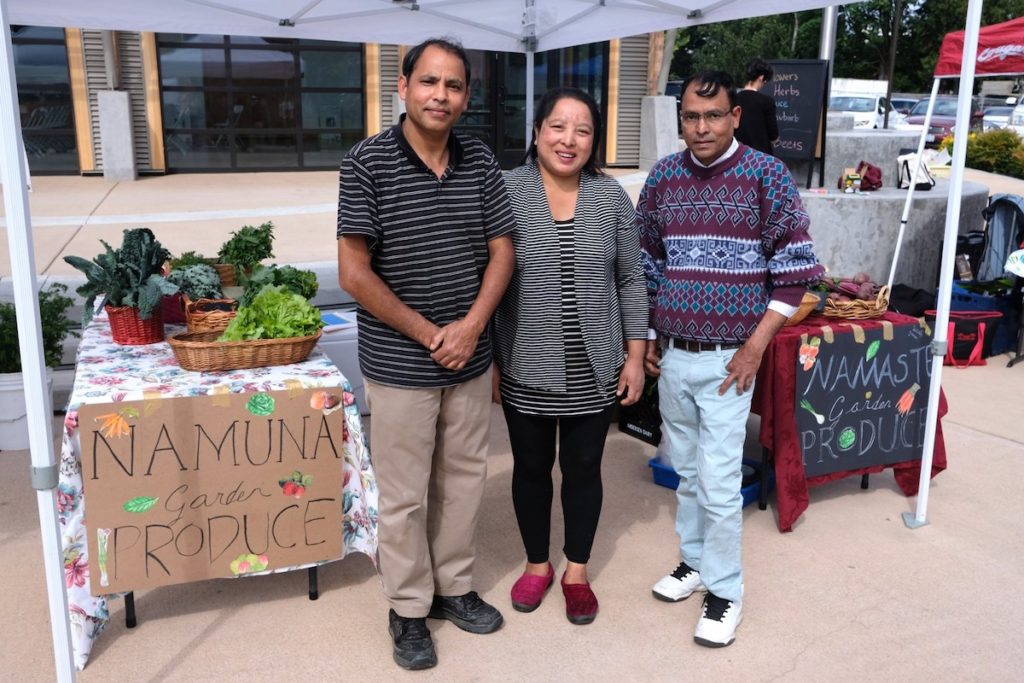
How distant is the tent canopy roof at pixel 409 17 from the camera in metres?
4.56

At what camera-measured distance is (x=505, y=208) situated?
271 centimetres

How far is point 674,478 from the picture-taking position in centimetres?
418

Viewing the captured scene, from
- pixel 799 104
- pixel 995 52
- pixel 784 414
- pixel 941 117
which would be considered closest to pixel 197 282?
pixel 784 414

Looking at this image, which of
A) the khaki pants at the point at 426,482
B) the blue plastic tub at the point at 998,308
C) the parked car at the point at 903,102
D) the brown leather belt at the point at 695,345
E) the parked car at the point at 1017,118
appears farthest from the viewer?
the parked car at the point at 903,102

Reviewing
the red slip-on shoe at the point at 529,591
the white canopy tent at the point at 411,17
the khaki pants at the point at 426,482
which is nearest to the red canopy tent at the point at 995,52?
the white canopy tent at the point at 411,17

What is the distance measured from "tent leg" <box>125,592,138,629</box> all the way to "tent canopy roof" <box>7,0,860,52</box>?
9.24 ft

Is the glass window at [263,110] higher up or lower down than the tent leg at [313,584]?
higher up

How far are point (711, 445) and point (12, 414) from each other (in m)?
3.52

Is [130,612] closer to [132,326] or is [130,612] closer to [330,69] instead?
[132,326]

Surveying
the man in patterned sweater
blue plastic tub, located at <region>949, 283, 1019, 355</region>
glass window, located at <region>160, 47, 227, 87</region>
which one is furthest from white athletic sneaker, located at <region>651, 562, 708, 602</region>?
glass window, located at <region>160, 47, 227, 87</region>

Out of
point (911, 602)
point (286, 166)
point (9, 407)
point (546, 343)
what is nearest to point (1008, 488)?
point (911, 602)

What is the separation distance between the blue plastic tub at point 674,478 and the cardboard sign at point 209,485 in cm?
174

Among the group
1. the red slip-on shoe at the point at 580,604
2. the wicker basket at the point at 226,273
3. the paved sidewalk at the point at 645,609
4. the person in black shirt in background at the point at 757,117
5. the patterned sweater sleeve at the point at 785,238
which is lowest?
the paved sidewalk at the point at 645,609

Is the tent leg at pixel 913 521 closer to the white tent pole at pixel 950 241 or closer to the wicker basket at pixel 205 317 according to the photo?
the white tent pole at pixel 950 241
